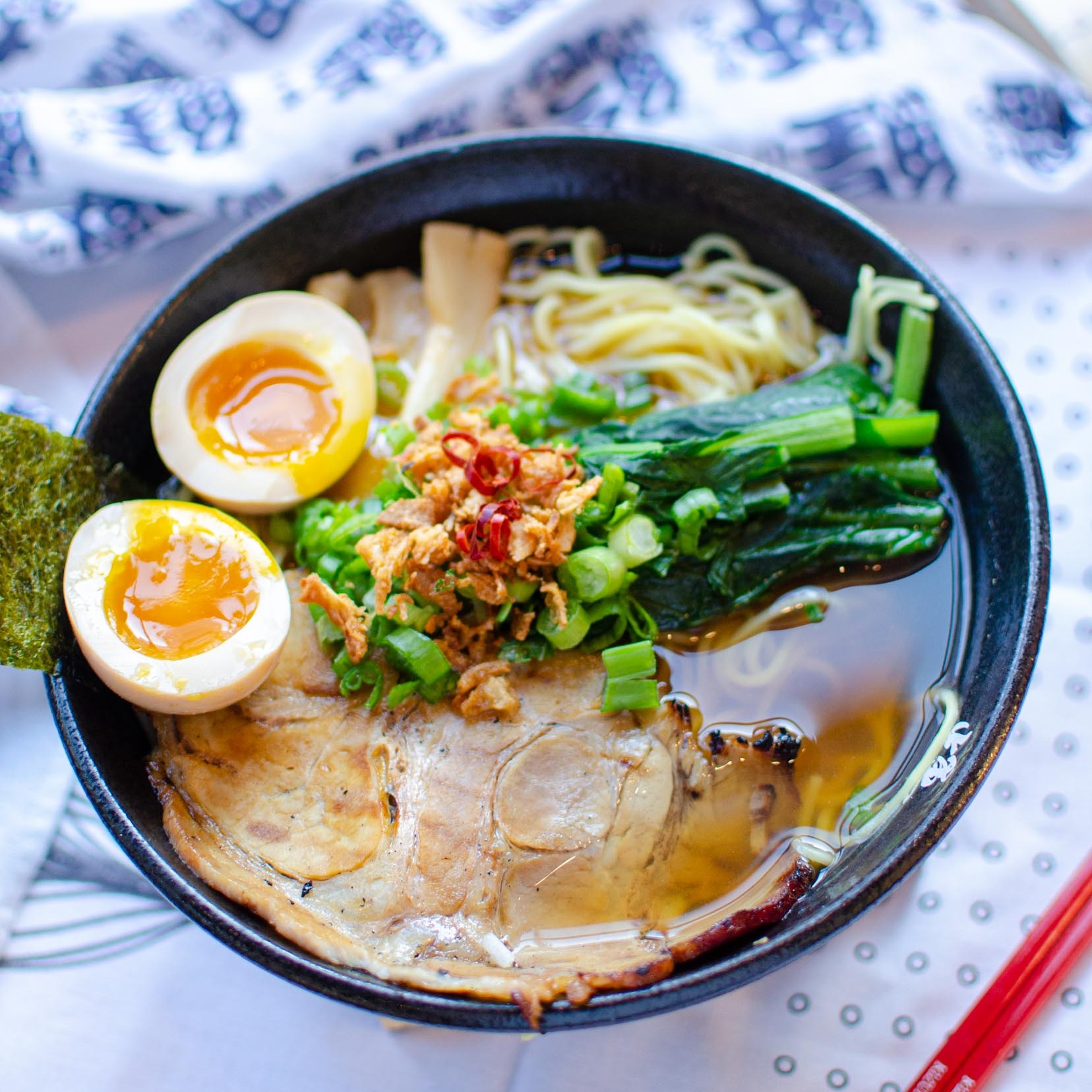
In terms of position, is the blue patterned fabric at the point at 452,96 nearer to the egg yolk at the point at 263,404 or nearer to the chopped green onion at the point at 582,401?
the egg yolk at the point at 263,404

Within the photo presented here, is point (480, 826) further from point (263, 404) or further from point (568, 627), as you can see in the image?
point (263, 404)

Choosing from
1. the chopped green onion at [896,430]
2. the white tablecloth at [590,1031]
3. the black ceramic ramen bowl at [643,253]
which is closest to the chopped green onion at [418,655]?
the black ceramic ramen bowl at [643,253]

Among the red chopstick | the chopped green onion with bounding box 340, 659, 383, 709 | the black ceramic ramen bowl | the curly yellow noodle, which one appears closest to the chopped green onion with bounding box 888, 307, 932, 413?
the black ceramic ramen bowl

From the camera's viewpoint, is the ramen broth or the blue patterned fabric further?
the blue patterned fabric

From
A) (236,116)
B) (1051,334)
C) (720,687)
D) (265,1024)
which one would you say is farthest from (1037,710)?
(236,116)

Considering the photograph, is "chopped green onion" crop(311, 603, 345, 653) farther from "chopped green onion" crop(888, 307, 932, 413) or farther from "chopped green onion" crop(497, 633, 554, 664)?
"chopped green onion" crop(888, 307, 932, 413)

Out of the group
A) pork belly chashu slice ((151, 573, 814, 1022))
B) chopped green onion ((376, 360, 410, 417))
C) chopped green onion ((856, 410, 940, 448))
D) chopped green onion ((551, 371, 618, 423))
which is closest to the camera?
pork belly chashu slice ((151, 573, 814, 1022))

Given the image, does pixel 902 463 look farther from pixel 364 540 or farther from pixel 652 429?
pixel 364 540
